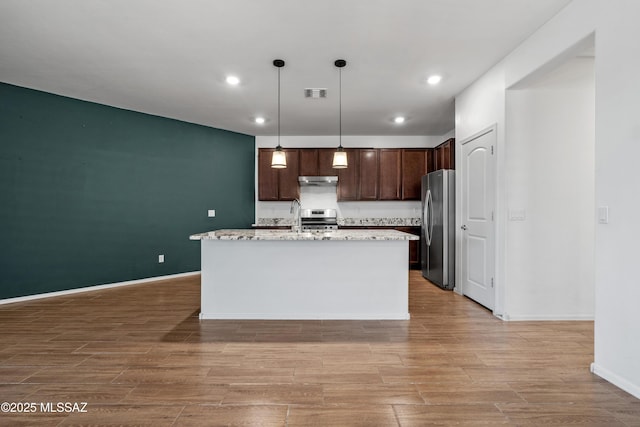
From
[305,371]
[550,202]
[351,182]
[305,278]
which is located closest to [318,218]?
[351,182]

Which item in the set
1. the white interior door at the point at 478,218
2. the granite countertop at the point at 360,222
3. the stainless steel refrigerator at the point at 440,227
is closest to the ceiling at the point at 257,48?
the white interior door at the point at 478,218

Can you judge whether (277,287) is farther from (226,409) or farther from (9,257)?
(9,257)

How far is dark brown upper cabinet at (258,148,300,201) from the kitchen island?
10.5 feet

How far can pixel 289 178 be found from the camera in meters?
6.64

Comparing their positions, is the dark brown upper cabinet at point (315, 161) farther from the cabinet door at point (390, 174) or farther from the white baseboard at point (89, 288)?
the white baseboard at point (89, 288)

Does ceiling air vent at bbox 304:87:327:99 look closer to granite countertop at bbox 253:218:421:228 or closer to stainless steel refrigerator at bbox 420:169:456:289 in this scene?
stainless steel refrigerator at bbox 420:169:456:289

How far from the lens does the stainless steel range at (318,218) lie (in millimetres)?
6695

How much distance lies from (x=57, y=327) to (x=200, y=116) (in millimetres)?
3506

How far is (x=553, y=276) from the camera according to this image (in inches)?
134

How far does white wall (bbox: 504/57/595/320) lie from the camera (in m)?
3.39

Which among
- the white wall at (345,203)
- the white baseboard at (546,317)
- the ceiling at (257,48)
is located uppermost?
the ceiling at (257,48)

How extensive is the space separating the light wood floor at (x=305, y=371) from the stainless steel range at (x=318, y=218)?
10.8 ft

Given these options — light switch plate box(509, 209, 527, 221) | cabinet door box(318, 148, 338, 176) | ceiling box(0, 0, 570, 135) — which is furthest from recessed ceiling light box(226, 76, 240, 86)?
light switch plate box(509, 209, 527, 221)

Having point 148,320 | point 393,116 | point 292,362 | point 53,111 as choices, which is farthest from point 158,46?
point 393,116
